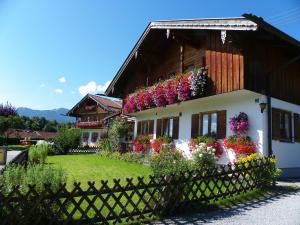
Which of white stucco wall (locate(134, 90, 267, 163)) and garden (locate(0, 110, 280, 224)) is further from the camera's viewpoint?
white stucco wall (locate(134, 90, 267, 163))

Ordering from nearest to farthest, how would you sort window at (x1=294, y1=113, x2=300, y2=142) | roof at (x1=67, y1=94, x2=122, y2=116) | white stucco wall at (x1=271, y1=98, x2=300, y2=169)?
white stucco wall at (x1=271, y1=98, x2=300, y2=169) → window at (x1=294, y1=113, x2=300, y2=142) → roof at (x1=67, y1=94, x2=122, y2=116)

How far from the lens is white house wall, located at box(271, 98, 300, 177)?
12297 mm

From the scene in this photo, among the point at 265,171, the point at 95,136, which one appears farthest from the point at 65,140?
the point at 265,171

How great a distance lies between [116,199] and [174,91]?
8.76m

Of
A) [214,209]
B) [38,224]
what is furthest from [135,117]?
[38,224]

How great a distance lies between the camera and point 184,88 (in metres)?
13.5

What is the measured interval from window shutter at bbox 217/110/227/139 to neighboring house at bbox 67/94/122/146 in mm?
29171

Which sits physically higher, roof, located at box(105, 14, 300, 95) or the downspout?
roof, located at box(105, 14, 300, 95)

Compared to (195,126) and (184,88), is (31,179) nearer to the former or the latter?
(184,88)

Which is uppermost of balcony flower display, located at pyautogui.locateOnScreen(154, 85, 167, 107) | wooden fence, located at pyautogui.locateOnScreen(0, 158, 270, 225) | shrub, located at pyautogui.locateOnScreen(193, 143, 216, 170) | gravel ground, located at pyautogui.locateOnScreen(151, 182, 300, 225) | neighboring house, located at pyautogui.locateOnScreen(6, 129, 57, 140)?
balcony flower display, located at pyautogui.locateOnScreen(154, 85, 167, 107)

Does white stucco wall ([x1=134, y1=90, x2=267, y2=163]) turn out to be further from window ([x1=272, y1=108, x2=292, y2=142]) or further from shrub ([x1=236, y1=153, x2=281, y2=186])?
shrub ([x1=236, y1=153, x2=281, y2=186])

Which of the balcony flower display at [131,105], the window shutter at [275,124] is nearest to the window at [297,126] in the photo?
the window shutter at [275,124]

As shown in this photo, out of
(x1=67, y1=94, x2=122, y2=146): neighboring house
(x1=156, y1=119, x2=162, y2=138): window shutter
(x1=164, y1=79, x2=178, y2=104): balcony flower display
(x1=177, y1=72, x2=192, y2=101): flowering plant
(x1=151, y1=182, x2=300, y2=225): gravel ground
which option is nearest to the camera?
(x1=151, y1=182, x2=300, y2=225): gravel ground

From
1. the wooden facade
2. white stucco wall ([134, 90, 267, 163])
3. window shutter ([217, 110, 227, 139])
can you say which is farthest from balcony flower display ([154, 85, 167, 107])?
window shutter ([217, 110, 227, 139])
